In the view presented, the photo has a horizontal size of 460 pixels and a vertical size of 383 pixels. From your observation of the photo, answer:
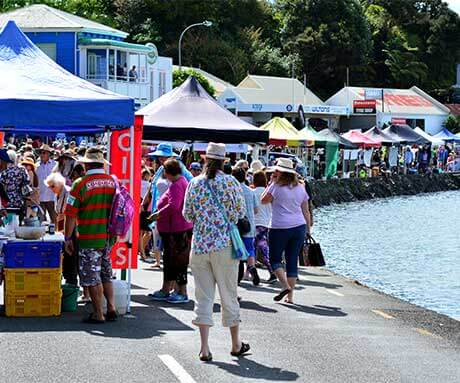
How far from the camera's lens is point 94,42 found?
59875 millimetres

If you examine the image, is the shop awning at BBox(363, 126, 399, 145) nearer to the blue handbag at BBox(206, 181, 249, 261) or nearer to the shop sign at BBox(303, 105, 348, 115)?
the shop sign at BBox(303, 105, 348, 115)

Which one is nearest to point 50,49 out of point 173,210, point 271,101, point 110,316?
point 271,101

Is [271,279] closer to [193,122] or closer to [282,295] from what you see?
[282,295]

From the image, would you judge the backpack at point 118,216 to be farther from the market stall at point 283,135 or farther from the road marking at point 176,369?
the market stall at point 283,135

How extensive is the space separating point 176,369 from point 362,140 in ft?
157

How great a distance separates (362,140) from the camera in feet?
186

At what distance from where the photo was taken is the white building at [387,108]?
85.0 meters

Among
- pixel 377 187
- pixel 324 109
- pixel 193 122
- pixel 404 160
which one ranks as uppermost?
pixel 324 109

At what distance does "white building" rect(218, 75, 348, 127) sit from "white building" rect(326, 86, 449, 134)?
7.08 ft

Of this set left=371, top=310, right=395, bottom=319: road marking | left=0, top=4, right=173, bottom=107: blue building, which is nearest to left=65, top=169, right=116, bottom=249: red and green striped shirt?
left=371, top=310, right=395, bottom=319: road marking

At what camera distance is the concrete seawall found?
51000 mm

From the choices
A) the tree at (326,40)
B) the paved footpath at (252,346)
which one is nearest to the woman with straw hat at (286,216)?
the paved footpath at (252,346)

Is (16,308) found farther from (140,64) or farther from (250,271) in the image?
(140,64)

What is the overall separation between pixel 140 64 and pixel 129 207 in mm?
53717
